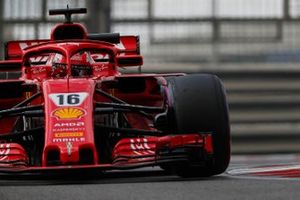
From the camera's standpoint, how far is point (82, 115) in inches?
320

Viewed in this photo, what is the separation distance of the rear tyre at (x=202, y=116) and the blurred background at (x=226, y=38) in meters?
4.06

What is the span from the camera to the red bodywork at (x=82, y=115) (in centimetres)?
794

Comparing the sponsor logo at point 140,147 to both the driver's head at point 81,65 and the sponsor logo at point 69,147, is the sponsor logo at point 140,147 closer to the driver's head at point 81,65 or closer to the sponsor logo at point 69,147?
the sponsor logo at point 69,147

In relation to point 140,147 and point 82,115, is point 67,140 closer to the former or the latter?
point 82,115

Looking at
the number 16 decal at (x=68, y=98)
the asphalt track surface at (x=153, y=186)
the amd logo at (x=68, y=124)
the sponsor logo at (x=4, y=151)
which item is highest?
the number 16 decal at (x=68, y=98)

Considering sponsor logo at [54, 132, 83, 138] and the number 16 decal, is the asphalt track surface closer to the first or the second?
sponsor logo at [54, 132, 83, 138]

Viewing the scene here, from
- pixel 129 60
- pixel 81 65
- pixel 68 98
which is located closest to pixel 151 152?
pixel 68 98

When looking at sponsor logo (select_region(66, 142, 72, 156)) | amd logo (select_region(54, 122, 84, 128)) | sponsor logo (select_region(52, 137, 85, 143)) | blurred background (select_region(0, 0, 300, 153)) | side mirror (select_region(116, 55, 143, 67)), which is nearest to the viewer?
sponsor logo (select_region(66, 142, 72, 156))

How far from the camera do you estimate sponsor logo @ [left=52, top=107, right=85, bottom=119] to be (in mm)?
8109

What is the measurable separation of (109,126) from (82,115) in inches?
9.6

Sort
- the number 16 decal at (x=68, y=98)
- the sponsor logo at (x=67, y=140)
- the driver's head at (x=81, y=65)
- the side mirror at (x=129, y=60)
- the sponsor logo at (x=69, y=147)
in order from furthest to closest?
1. the side mirror at (x=129, y=60)
2. the driver's head at (x=81, y=65)
3. the number 16 decal at (x=68, y=98)
4. the sponsor logo at (x=67, y=140)
5. the sponsor logo at (x=69, y=147)

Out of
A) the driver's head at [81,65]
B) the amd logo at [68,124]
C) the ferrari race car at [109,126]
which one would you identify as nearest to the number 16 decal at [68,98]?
the ferrari race car at [109,126]

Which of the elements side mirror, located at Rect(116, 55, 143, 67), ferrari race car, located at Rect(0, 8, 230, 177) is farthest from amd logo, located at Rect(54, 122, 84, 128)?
side mirror, located at Rect(116, 55, 143, 67)

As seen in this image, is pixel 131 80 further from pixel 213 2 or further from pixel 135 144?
pixel 213 2
